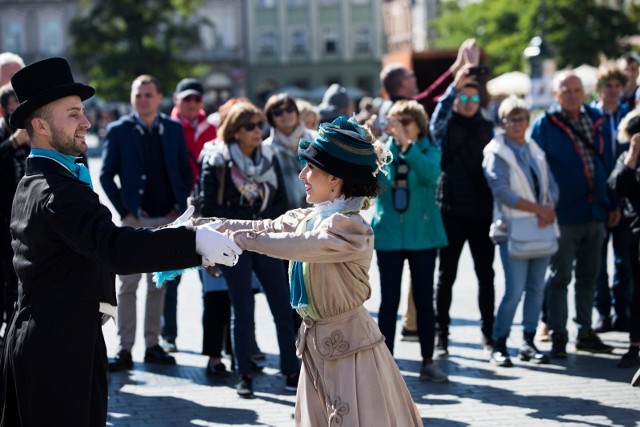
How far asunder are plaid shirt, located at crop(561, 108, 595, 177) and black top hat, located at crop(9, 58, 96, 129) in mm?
5352

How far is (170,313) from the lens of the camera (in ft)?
31.4

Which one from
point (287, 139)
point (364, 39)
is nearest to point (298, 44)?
point (364, 39)

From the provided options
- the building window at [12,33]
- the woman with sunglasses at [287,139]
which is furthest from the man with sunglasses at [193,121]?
the building window at [12,33]

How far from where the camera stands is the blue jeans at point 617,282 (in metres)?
9.92

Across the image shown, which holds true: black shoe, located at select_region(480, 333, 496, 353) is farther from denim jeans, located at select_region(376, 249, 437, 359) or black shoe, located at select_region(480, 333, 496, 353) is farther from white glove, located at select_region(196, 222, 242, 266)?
white glove, located at select_region(196, 222, 242, 266)

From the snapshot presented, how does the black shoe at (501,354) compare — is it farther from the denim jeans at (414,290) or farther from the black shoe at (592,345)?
the black shoe at (592,345)

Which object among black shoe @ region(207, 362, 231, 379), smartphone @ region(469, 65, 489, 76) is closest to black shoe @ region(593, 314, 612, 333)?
smartphone @ region(469, 65, 489, 76)

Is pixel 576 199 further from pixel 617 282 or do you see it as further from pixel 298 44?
pixel 298 44

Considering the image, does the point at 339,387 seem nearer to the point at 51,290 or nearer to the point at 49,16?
the point at 51,290

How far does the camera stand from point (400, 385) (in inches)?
205

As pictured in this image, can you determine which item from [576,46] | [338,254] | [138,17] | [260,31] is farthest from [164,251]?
[260,31]

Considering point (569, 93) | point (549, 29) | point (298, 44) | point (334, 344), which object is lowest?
point (334, 344)

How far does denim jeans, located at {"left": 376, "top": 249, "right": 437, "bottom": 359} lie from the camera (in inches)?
322

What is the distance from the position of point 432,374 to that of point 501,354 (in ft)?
2.54
